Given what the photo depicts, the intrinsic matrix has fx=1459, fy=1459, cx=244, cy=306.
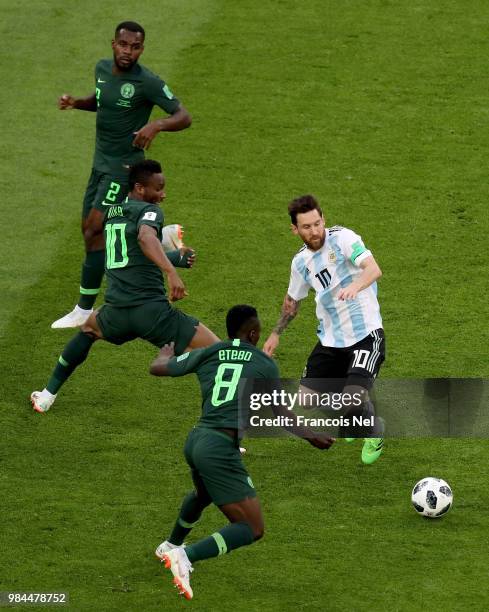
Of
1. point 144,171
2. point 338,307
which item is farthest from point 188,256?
point 338,307

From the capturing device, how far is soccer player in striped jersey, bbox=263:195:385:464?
11695 millimetres

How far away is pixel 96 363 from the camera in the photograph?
1380 centimetres

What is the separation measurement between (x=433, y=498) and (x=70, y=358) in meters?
3.48

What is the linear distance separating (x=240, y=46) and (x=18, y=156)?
3865 mm

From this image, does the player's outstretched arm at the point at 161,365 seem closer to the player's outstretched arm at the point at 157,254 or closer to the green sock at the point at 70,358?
the player's outstretched arm at the point at 157,254

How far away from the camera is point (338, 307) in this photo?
39.1 feet

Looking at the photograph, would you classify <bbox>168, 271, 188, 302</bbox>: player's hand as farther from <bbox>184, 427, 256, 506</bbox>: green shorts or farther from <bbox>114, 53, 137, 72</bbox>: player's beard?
<bbox>114, 53, 137, 72</bbox>: player's beard

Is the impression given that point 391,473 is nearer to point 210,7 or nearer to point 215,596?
point 215,596

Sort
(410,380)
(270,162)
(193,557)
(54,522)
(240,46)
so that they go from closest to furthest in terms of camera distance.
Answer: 1. (193,557)
2. (54,522)
3. (410,380)
4. (270,162)
5. (240,46)

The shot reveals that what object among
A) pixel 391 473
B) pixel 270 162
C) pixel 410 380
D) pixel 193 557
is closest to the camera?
pixel 193 557

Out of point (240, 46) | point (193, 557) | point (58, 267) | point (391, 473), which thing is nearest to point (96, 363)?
point (58, 267)

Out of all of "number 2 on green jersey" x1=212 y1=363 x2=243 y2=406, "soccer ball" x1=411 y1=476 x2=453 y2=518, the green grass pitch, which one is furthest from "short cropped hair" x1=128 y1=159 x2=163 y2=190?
"soccer ball" x1=411 y1=476 x2=453 y2=518

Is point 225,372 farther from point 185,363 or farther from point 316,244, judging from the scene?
point 316,244

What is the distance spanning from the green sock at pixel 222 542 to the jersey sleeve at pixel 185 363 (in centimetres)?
113
